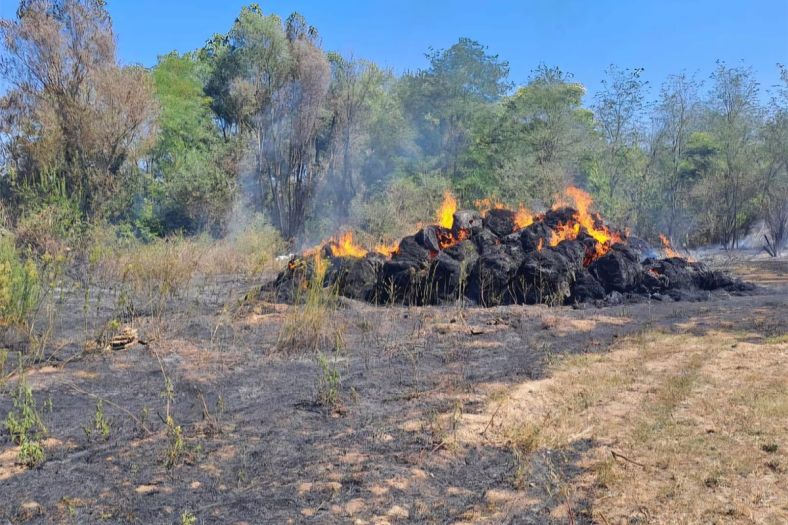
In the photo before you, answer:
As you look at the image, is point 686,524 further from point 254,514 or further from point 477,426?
point 254,514

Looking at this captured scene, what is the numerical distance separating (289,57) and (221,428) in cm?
1939

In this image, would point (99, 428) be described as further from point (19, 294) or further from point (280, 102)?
point (280, 102)

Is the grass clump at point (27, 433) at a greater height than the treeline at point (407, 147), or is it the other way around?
the treeline at point (407, 147)

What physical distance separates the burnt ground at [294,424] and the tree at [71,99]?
26.4ft

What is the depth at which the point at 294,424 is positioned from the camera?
349cm

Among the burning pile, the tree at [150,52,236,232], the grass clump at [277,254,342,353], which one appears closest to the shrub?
the grass clump at [277,254,342,353]

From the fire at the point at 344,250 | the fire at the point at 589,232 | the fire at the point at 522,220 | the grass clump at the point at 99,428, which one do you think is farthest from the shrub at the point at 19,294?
the fire at the point at 522,220

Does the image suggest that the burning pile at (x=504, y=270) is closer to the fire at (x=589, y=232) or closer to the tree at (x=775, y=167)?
the fire at (x=589, y=232)

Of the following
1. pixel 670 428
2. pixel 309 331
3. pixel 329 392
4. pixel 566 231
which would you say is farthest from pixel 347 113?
pixel 670 428

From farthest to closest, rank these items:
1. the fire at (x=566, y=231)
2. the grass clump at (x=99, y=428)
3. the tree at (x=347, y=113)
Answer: the tree at (x=347, y=113) < the fire at (x=566, y=231) < the grass clump at (x=99, y=428)

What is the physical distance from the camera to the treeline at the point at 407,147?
60.8ft

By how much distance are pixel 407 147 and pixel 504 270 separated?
57.5ft

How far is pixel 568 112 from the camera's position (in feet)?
74.9

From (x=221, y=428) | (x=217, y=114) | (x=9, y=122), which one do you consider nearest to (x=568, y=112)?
(x=217, y=114)
